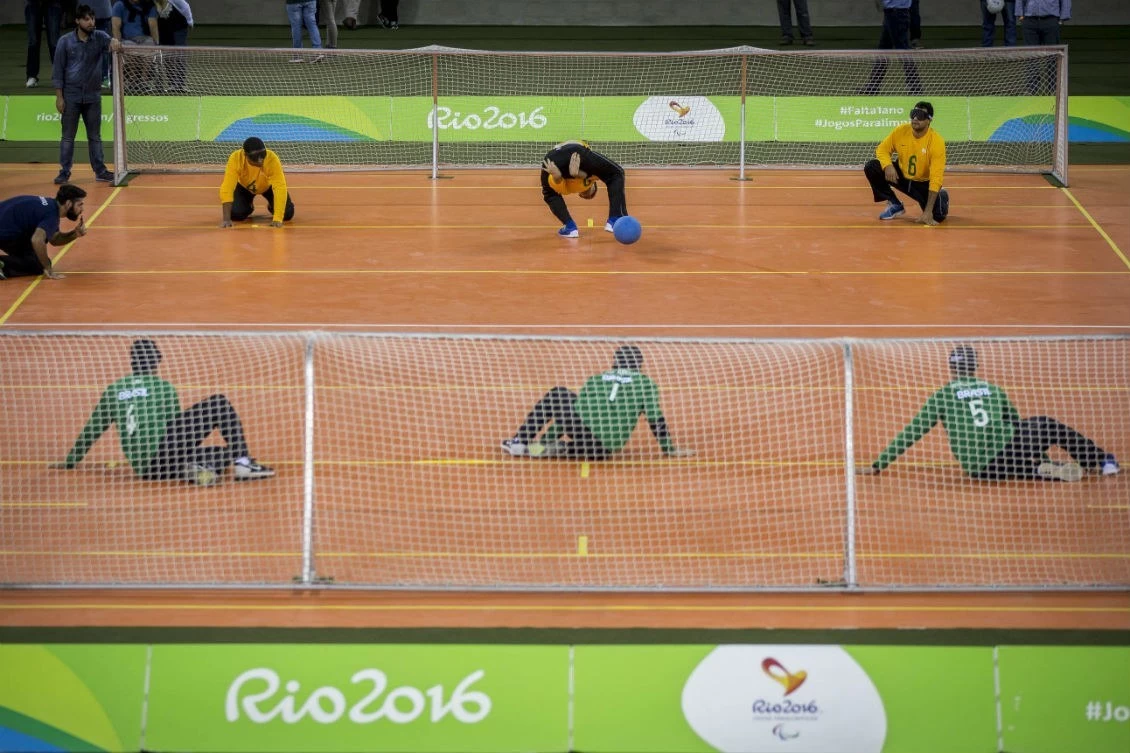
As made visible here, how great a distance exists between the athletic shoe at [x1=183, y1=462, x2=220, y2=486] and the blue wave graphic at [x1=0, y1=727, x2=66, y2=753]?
342 centimetres

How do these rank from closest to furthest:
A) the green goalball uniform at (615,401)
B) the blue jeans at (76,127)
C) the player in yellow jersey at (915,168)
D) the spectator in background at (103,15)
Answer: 1. the green goalball uniform at (615,401)
2. the player in yellow jersey at (915,168)
3. the blue jeans at (76,127)
4. the spectator in background at (103,15)

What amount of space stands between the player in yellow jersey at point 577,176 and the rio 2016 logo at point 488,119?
188 inches

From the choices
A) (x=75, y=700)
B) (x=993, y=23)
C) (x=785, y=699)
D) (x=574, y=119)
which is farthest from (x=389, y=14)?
(x=785, y=699)

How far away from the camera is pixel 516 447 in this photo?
34.3 ft

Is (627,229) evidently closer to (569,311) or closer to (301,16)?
(569,311)

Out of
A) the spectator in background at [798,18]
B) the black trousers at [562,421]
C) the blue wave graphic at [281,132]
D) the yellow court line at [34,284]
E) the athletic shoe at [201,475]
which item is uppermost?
the spectator in background at [798,18]

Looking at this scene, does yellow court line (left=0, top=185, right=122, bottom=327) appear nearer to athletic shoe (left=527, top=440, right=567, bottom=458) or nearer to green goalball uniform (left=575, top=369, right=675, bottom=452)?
athletic shoe (left=527, top=440, right=567, bottom=458)

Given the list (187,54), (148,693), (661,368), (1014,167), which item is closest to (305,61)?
(187,54)

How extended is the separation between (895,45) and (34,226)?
48.6 feet

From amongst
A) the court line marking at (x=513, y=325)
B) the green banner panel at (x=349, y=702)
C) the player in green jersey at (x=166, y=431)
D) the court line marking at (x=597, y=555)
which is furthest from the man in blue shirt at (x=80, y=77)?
the green banner panel at (x=349, y=702)

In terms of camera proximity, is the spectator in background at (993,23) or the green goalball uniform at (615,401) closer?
the green goalball uniform at (615,401)

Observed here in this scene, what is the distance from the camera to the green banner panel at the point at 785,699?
6.62 meters

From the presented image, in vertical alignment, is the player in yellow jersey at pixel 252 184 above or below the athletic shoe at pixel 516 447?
above

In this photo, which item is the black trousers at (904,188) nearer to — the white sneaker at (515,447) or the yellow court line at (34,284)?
the white sneaker at (515,447)
